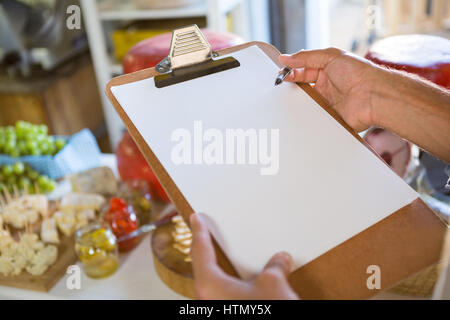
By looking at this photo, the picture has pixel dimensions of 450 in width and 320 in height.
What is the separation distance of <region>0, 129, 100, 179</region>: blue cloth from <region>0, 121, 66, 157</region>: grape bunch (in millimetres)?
33

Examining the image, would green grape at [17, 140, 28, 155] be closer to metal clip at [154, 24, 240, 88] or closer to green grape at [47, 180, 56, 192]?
green grape at [47, 180, 56, 192]

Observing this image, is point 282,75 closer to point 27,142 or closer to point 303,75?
point 303,75

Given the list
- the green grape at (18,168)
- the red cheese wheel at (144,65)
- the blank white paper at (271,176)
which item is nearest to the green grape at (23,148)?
the green grape at (18,168)

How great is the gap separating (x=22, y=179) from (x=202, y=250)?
1076 mm

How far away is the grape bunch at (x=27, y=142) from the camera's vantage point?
1.66 m

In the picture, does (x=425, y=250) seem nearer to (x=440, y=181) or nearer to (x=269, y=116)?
(x=269, y=116)

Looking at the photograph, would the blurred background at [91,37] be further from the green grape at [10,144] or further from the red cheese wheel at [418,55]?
the red cheese wheel at [418,55]

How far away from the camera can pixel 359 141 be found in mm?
809

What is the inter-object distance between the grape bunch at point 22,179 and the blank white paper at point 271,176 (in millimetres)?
777

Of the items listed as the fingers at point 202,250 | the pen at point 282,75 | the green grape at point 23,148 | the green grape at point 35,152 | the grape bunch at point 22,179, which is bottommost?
the grape bunch at point 22,179

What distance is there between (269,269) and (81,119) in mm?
2506

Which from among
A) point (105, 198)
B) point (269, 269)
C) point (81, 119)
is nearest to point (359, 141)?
point (269, 269)

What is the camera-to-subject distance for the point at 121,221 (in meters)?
1.21

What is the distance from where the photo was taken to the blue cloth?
159 centimetres
